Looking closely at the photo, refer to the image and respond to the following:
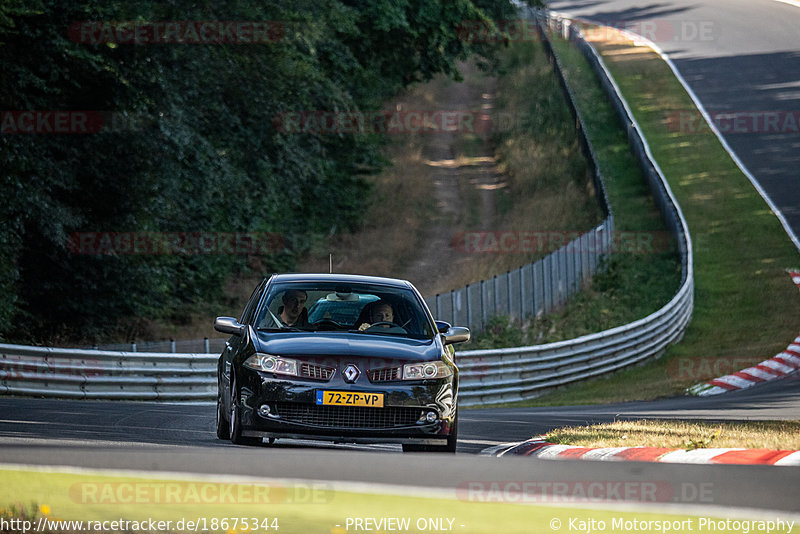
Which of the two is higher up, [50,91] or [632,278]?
[50,91]

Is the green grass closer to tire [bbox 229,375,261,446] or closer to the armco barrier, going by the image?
the armco barrier

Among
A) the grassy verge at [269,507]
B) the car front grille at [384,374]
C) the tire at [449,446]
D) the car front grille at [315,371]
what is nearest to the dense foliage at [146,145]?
the car front grille at [315,371]

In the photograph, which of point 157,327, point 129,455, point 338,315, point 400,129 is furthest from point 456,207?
point 129,455

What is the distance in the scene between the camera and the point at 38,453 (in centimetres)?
729

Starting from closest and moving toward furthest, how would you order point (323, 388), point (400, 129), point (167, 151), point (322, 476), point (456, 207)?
point (322, 476), point (323, 388), point (167, 151), point (456, 207), point (400, 129)

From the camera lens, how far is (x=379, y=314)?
37.4 ft

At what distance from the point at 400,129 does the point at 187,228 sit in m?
27.8

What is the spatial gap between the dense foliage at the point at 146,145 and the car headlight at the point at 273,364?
41.9ft

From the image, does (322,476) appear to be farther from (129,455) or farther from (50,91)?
(50,91)

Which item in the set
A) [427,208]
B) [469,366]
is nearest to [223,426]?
[469,366]

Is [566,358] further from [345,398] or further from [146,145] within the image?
[345,398]

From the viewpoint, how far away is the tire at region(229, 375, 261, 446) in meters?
10.2

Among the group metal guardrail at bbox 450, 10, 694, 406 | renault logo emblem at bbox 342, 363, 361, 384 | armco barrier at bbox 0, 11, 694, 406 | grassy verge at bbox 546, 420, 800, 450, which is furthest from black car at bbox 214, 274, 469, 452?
metal guardrail at bbox 450, 10, 694, 406

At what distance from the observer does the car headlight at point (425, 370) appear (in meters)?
10.1
